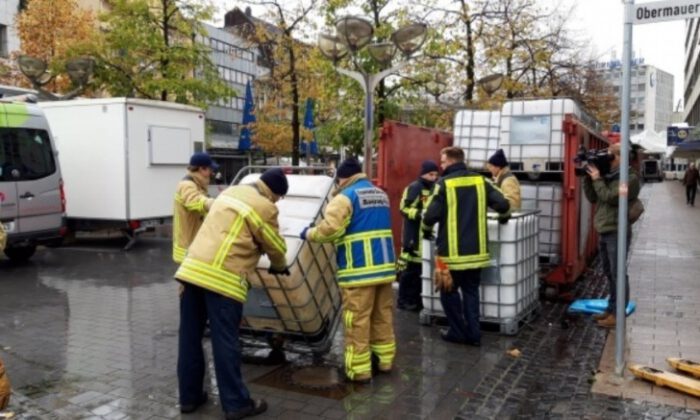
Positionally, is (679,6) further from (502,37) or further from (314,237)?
(502,37)

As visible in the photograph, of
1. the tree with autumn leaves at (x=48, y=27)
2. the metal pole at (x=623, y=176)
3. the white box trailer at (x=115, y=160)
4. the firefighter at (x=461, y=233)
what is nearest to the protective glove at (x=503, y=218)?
the firefighter at (x=461, y=233)

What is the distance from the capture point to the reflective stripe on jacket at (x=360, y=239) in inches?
195

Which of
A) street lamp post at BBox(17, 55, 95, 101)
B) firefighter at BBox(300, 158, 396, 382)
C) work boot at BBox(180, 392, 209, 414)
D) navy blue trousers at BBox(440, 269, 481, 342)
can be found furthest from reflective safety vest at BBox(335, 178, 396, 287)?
street lamp post at BBox(17, 55, 95, 101)

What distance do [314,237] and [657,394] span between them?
2806 mm

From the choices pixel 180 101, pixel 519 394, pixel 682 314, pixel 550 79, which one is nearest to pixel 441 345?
pixel 519 394

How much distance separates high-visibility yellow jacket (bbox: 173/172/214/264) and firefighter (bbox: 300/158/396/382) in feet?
4.63

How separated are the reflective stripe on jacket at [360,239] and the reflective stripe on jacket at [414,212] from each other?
85.0 inches

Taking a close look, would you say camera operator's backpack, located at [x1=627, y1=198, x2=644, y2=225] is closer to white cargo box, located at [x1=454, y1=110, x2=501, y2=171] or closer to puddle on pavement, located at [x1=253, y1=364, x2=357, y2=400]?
puddle on pavement, located at [x1=253, y1=364, x2=357, y2=400]

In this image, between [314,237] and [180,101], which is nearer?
Answer: [314,237]

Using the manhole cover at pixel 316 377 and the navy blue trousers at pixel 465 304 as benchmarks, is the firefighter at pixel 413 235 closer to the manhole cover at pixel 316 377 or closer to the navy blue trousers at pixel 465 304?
the navy blue trousers at pixel 465 304

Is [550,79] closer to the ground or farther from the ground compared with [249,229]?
farther from the ground

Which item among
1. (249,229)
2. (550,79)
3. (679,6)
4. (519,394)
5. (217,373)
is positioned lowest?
(519,394)

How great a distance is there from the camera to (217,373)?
4359 millimetres

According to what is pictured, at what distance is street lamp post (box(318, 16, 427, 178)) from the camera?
8.70m
